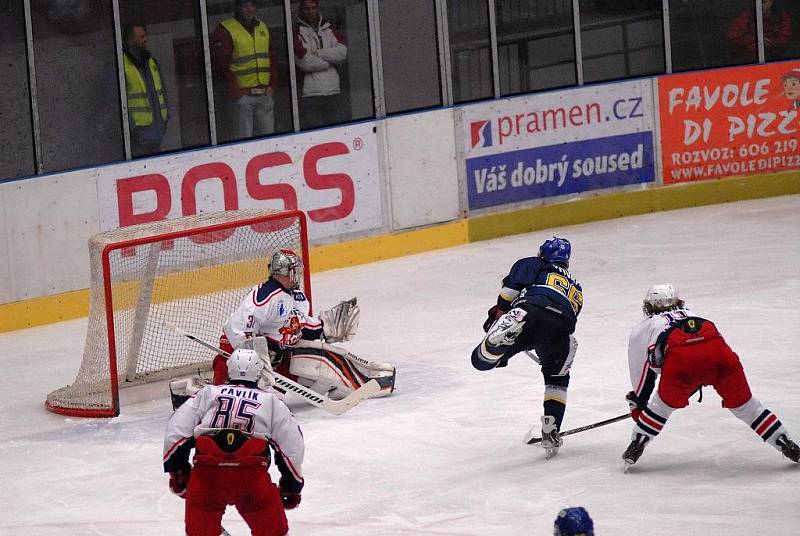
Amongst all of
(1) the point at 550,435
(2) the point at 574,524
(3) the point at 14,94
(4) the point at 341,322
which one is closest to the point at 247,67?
(3) the point at 14,94

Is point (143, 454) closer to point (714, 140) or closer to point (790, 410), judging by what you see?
point (790, 410)

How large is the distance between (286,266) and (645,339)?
1994 millimetres

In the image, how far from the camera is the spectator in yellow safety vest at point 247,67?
36.2ft

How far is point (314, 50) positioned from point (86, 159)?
2.00 metres

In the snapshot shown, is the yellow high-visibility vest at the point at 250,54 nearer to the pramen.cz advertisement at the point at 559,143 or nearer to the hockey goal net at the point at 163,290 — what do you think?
the pramen.cz advertisement at the point at 559,143

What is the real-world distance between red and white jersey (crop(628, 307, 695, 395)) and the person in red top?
704 centimetres

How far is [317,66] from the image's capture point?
1148cm

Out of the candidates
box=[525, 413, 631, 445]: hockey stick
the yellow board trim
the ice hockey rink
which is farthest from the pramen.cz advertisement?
box=[525, 413, 631, 445]: hockey stick

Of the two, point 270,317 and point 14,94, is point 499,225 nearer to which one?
point 14,94

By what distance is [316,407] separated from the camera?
8031 millimetres

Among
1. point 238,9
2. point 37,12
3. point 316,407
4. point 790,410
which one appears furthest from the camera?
point 238,9

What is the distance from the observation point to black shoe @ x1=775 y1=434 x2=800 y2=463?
6.36m

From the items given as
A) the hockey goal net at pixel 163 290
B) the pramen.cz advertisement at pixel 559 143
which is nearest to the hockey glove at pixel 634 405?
the hockey goal net at pixel 163 290

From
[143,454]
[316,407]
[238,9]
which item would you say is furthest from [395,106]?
[143,454]
